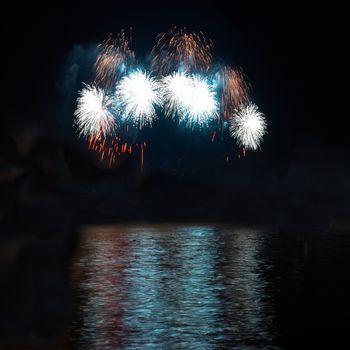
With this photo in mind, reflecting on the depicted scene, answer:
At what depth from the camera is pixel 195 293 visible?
34.2m

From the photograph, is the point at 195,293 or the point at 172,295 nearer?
the point at 172,295

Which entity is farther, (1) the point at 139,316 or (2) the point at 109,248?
(2) the point at 109,248

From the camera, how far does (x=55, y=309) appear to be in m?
29.7

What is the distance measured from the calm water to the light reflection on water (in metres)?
0.03

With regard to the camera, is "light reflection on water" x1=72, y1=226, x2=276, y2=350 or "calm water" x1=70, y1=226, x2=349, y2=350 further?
"calm water" x1=70, y1=226, x2=349, y2=350

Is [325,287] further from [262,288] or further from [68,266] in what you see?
[68,266]

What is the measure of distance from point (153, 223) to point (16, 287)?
52552 mm

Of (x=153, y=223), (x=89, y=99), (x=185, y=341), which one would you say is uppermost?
(x=89, y=99)

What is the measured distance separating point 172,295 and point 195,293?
44.1 inches

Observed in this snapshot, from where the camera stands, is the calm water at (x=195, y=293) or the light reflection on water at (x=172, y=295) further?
the calm water at (x=195, y=293)

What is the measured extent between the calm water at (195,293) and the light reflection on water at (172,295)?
0.03 meters

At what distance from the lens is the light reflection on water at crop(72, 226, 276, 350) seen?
81.5ft

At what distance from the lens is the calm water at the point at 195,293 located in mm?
25109

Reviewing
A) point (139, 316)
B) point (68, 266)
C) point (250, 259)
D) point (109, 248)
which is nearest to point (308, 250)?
point (250, 259)
